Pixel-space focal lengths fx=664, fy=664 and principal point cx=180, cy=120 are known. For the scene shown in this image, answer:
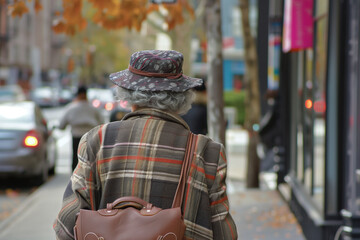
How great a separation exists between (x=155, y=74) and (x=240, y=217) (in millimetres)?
6494

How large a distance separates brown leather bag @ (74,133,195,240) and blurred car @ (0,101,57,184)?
9.28m

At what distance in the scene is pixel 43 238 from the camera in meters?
7.78

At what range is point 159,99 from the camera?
107 inches

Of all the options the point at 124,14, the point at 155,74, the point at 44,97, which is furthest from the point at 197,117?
A: the point at 44,97

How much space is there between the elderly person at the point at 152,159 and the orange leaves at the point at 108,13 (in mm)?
6864

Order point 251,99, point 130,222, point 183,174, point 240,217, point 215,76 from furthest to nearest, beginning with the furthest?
point 251,99 → point 240,217 → point 215,76 → point 183,174 → point 130,222

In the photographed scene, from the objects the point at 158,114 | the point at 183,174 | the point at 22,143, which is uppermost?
the point at 158,114

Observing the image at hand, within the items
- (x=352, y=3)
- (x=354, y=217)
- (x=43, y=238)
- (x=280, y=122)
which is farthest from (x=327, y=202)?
(x=280, y=122)

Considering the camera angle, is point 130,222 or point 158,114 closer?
point 130,222

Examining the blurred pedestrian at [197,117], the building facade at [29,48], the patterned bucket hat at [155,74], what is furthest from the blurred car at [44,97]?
the patterned bucket hat at [155,74]

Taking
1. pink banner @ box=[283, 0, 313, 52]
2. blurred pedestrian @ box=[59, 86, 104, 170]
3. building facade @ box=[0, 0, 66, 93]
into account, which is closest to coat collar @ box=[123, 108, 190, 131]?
pink banner @ box=[283, 0, 313, 52]

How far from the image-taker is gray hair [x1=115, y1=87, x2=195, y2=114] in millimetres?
2719

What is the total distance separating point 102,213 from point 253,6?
45057mm

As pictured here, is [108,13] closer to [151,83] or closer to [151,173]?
[151,83]
